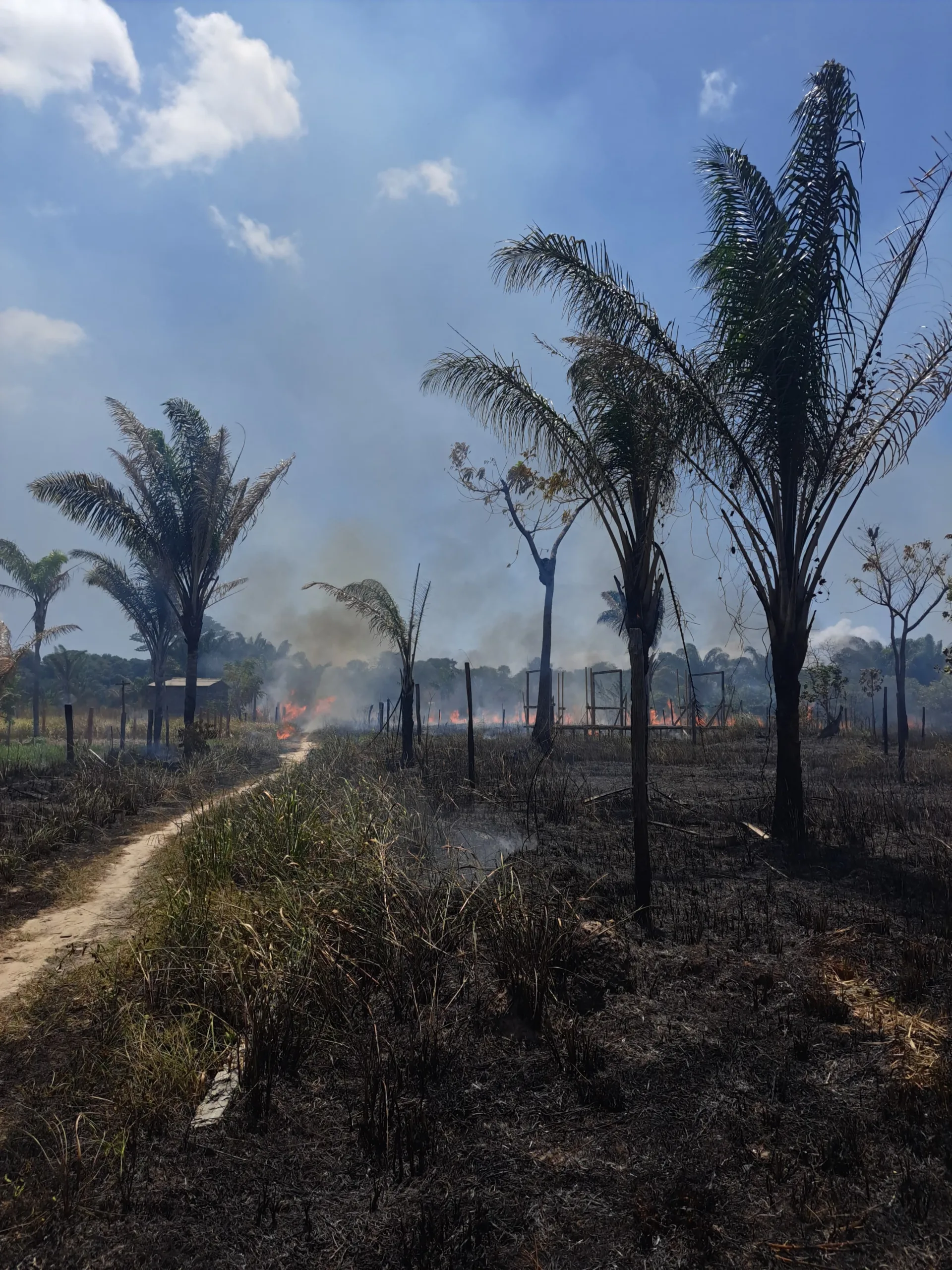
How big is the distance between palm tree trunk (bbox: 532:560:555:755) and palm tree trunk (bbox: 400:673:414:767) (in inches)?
151

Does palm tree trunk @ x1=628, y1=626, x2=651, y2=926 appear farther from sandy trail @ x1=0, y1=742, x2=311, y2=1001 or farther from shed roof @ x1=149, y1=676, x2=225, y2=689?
shed roof @ x1=149, y1=676, x2=225, y2=689

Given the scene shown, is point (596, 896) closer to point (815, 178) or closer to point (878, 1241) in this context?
point (878, 1241)

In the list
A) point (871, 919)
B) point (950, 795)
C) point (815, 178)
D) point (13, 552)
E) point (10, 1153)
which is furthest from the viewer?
point (13, 552)

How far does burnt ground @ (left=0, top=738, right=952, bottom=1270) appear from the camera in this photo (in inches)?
99.9

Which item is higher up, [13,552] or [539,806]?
[13,552]

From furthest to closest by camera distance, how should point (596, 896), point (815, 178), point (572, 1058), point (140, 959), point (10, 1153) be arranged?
1. point (815, 178)
2. point (596, 896)
3. point (140, 959)
4. point (572, 1058)
5. point (10, 1153)

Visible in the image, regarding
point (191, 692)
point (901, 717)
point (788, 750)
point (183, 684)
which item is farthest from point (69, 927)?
point (183, 684)

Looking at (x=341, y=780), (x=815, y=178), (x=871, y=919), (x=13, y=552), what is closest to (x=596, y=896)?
(x=871, y=919)

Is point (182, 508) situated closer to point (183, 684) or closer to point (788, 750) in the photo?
point (788, 750)

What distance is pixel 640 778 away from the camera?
618 cm

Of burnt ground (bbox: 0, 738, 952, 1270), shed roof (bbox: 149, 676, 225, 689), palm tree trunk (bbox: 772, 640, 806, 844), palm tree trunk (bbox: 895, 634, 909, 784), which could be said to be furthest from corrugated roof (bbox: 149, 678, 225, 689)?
burnt ground (bbox: 0, 738, 952, 1270)

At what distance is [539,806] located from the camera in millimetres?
10227

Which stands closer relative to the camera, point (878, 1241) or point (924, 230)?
point (878, 1241)

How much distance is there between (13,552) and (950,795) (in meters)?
32.8
